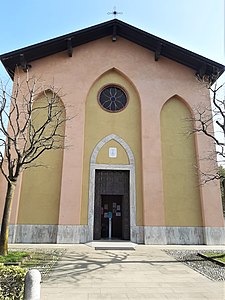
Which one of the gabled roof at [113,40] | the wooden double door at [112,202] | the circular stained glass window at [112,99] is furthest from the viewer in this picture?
the circular stained glass window at [112,99]

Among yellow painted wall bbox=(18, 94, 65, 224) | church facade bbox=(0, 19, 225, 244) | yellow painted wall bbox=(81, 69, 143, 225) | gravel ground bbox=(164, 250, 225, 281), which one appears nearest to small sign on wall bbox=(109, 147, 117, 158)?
church facade bbox=(0, 19, 225, 244)

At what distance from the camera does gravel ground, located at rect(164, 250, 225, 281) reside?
5781 mm

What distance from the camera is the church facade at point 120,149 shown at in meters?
10.6

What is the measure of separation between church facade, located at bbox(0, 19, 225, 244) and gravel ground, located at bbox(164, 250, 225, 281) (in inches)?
75.5

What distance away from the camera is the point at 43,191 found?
10883 millimetres

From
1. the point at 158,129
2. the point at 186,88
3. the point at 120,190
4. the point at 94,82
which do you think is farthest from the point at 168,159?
the point at 94,82

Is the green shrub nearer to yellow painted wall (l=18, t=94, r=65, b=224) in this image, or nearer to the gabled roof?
yellow painted wall (l=18, t=94, r=65, b=224)

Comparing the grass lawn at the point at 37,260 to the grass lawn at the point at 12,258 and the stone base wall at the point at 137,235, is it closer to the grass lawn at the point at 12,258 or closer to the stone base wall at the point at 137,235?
the grass lawn at the point at 12,258

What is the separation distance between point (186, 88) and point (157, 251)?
8302 millimetres

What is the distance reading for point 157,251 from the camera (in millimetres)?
8898

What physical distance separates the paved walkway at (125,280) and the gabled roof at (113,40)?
9.58 meters

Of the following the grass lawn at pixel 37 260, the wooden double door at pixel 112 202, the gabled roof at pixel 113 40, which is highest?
the gabled roof at pixel 113 40

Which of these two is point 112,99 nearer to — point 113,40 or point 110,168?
point 113,40

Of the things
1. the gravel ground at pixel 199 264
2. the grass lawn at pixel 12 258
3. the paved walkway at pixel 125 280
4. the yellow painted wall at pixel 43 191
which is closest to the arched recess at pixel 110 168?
the yellow painted wall at pixel 43 191
